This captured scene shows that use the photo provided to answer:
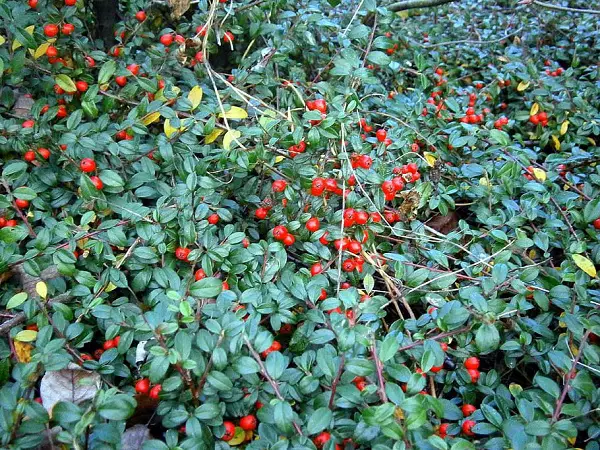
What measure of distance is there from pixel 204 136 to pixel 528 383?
5.54ft

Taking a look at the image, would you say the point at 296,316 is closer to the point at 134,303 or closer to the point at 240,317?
the point at 240,317

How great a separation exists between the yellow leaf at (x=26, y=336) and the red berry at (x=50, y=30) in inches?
54.2

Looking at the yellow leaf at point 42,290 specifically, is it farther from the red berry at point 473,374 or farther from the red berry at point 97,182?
the red berry at point 473,374

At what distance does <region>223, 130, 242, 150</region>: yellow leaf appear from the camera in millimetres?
2104

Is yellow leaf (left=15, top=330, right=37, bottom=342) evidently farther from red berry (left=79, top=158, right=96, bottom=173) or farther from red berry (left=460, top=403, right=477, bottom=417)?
red berry (left=460, top=403, right=477, bottom=417)

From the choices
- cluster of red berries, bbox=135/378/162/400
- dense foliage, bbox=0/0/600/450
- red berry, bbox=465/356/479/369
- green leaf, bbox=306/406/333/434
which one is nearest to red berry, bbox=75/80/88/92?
dense foliage, bbox=0/0/600/450

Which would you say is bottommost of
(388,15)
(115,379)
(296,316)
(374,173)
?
(115,379)

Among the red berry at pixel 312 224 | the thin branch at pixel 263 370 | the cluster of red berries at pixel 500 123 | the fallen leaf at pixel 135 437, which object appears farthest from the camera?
the cluster of red berries at pixel 500 123

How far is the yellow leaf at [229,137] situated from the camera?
210cm

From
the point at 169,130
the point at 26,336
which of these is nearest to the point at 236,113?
the point at 169,130

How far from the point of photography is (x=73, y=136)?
211 cm

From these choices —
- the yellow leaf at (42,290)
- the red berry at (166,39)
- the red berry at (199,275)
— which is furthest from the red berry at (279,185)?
the red berry at (166,39)

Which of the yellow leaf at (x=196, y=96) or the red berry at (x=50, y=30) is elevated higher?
the red berry at (x=50, y=30)

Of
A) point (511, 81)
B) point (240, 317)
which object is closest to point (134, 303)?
point (240, 317)
